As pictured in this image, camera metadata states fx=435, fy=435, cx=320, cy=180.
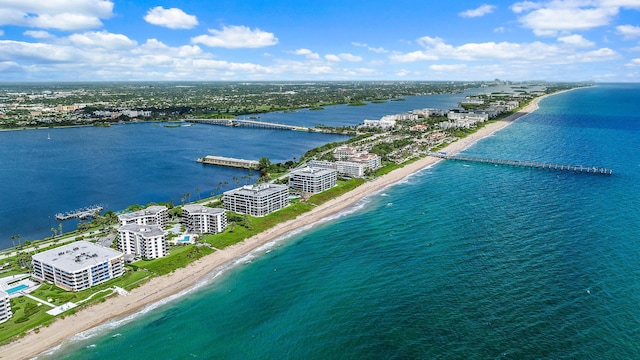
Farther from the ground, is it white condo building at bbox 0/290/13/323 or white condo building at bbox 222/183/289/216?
white condo building at bbox 222/183/289/216

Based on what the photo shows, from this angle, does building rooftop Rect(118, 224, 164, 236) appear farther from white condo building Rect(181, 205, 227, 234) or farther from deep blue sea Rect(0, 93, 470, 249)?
deep blue sea Rect(0, 93, 470, 249)

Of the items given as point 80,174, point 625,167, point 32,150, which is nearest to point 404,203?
point 625,167

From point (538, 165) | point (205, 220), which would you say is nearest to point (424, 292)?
point (205, 220)

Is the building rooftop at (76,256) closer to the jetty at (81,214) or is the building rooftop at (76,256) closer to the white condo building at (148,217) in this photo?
the white condo building at (148,217)

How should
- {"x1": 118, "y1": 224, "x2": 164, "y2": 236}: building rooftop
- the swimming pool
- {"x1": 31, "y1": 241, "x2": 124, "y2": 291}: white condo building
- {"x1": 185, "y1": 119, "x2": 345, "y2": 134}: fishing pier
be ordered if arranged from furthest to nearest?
{"x1": 185, "y1": 119, "x2": 345, "y2": 134}: fishing pier → {"x1": 118, "y1": 224, "x2": 164, "y2": 236}: building rooftop → {"x1": 31, "y1": 241, "x2": 124, "y2": 291}: white condo building → the swimming pool

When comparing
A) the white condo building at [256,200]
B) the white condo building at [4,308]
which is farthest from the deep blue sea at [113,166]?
the white condo building at [4,308]

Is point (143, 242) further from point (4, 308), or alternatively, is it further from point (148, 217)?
point (4, 308)

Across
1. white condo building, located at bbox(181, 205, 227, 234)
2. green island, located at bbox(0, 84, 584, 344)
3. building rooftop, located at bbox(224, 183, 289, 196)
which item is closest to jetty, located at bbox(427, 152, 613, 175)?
green island, located at bbox(0, 84, 584, 344)
